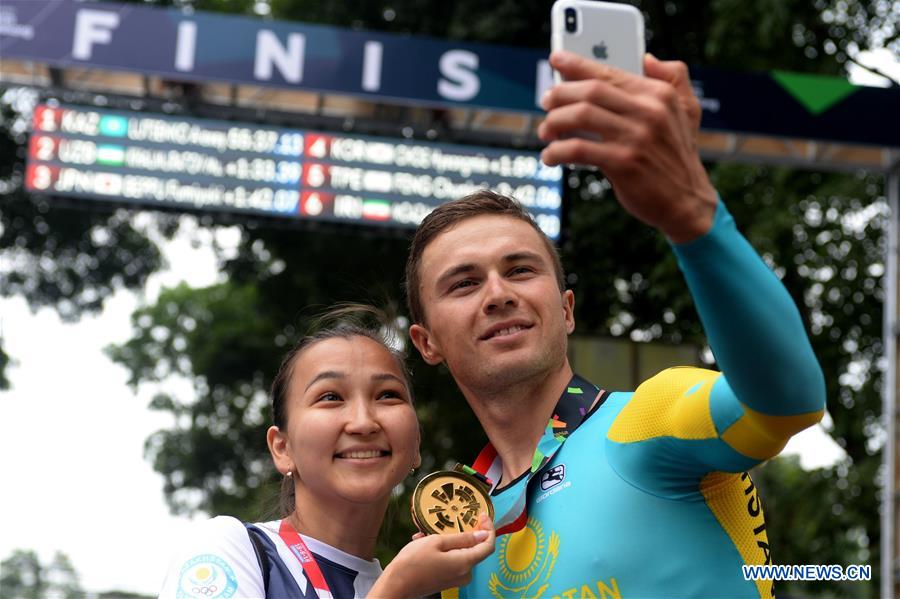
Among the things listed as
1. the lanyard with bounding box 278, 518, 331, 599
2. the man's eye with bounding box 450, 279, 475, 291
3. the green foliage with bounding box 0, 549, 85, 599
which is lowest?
the green foliage with bounding box 0, 549, 85, 599

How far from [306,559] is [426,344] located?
26.0 inches

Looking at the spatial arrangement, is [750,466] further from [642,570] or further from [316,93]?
[316,93]

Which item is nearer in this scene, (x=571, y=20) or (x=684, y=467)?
(x=571, y=20)

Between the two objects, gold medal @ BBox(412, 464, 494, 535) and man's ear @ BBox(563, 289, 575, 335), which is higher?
man's ear @ BBox(563, 289, 575, 335)

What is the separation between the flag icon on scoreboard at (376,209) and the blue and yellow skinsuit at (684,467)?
7.40 meters

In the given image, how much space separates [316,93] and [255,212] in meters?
1.23

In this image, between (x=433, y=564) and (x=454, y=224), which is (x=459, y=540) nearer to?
(x=433, y=564)

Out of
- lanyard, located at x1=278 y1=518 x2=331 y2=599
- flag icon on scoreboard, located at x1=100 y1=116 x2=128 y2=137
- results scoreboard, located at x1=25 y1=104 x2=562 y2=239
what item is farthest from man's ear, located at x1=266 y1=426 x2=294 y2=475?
flag icon on scoreboard, located at x1=100 y1=116 x2=128 y2=137

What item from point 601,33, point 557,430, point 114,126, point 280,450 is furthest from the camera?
point 114,126

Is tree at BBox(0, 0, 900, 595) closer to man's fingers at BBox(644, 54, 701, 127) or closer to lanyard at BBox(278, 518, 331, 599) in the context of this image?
lanyard at BBox(278, 518, 331, 599)

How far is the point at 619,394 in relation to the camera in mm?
2871

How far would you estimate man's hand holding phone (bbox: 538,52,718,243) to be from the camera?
69.0 inches

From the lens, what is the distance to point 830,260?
12414 mm

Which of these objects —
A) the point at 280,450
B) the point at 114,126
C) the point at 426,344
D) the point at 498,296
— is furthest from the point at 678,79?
the point at 114,126
